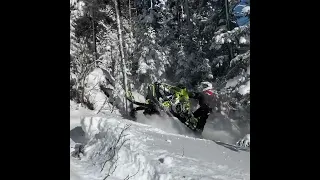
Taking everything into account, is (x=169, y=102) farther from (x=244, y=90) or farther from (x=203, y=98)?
(x=244, y=90)

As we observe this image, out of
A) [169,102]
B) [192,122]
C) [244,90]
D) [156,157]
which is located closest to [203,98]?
[192,122]

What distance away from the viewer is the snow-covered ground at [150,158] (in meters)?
7.35

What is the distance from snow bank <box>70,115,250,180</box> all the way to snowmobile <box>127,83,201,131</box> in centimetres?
400

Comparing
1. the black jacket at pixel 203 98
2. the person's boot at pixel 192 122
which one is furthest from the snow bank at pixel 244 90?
the person's boot at pixel 192 122

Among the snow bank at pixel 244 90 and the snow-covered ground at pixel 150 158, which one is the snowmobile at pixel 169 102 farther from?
the snow-covered ground at pixel 150 158

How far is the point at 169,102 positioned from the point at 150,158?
7450 mm

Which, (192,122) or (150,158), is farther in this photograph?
(192,122)

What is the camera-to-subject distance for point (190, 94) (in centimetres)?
1488

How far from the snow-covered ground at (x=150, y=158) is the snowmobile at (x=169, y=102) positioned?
12.7 feet

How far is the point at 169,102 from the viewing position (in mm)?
15367

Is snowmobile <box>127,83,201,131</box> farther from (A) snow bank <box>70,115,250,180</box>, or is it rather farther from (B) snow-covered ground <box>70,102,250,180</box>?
(A) snow bank <box>70,115,250,180</box>
